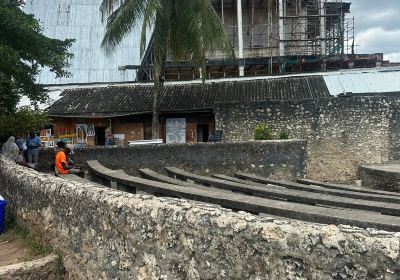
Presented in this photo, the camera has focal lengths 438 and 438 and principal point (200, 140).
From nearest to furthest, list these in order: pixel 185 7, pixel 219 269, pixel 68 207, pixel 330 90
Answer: pixel 219 269 < pixel 68 207 < pixel 185 7 < pixel 330 90

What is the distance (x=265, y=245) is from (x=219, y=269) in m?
0.42

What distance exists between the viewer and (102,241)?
3.96 meters

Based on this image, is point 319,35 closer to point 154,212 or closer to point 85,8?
point 85,8

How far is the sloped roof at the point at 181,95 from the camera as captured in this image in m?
17.4

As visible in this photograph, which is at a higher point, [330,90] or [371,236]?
[330,90]

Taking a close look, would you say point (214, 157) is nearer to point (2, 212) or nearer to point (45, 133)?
point (2, 212)

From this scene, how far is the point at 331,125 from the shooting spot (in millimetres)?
15523

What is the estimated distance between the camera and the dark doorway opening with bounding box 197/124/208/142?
17969 millimetres

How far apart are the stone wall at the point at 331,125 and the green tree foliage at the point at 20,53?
6.60 metres

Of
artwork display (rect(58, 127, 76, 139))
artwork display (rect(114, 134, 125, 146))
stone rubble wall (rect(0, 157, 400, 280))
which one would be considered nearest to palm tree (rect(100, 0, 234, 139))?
artwork display (rect(114, 134, 125, 146))

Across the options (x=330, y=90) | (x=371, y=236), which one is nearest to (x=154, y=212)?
(x=371, y=236)

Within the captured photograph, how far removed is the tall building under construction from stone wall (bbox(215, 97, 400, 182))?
6867 mm

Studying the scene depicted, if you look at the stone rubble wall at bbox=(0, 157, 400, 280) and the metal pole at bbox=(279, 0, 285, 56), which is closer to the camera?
the stone rubble wall at bbox=(0, 157, 400, 280)

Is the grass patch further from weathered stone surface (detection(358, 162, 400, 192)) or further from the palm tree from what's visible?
weathered stone surface (detection(358, 162, 400, 192))
